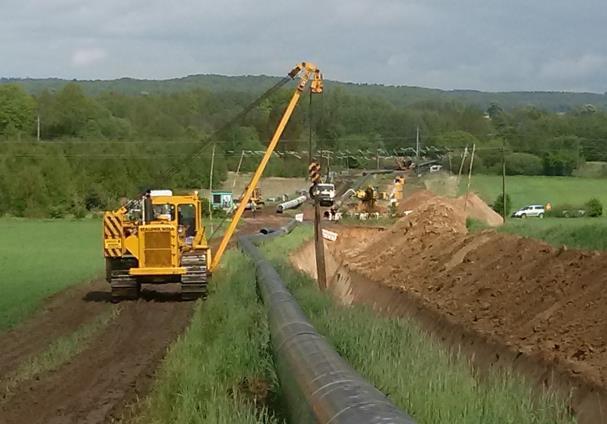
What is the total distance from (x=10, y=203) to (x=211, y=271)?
233 ft

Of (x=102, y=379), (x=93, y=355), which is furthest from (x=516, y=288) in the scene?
(x=102, y=379)

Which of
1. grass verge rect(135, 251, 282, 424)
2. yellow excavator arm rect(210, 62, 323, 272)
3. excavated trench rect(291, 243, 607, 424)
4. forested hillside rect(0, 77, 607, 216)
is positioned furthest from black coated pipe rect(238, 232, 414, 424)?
forested hillside rect(0, 77, 607, 216)

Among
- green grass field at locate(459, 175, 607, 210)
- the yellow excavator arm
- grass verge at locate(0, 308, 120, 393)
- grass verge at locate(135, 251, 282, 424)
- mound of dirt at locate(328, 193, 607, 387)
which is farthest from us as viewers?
green grass field at locate(459, 175, 607, 210)

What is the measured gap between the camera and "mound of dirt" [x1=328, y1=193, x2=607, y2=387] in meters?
18.5

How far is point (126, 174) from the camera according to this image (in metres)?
93.3

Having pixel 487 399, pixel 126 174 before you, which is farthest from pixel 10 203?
pixel 487 399

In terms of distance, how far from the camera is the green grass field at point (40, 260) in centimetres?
3000

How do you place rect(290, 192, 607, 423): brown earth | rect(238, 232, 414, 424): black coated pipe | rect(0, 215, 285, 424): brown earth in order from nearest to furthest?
rect(238, 232, 414, 424): black coated pipe
rect(0, 215, 285, 424): brown earth
rect(290, 192, 607, 423): brown earth

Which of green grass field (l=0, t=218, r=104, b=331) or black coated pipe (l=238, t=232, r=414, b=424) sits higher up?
black coated pipe (l=238, t=232, r=414, b=424)

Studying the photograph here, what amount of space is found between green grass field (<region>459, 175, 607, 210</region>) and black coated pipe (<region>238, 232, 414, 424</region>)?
83.7 meters

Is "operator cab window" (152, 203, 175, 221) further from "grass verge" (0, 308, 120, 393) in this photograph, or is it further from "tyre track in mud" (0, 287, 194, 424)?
"grass verge" (0, 308, 120, 393)

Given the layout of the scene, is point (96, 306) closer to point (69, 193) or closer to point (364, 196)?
point (364, 196)

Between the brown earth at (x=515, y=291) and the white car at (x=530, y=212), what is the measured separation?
45.5 metres

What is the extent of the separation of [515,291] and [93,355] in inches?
430
